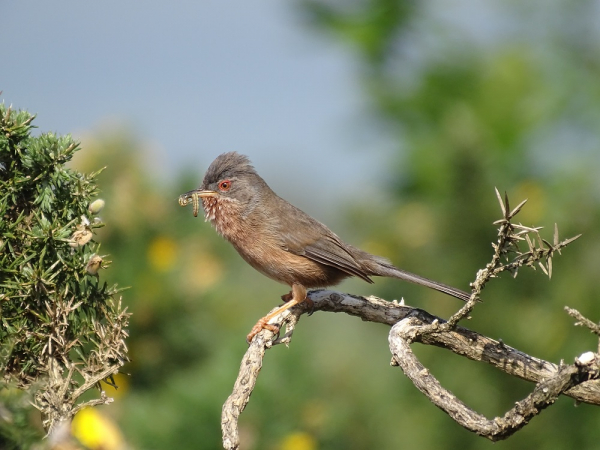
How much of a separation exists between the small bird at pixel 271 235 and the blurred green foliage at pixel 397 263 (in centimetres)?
56

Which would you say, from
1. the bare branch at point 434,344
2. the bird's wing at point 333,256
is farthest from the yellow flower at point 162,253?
the bare branch at point 434,344

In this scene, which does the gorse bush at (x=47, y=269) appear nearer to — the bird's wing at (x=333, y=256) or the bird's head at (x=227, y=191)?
the bird's wing at (x=333, y=256)

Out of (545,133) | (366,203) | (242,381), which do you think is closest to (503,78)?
(545,133)

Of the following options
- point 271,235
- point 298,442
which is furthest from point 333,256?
point 298,442

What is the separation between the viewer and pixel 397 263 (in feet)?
22.9

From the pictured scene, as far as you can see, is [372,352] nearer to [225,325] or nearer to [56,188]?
[225,325]

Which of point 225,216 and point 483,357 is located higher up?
point 225,216

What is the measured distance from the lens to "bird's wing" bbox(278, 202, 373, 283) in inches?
205

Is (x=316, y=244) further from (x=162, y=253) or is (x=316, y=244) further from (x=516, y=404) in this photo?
(x=516, y=404)

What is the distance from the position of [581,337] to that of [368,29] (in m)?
4.90

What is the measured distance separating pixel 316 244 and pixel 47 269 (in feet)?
10.8

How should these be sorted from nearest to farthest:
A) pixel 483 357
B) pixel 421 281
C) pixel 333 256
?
pixel 483 357, pixel 421 281, pixel 333 256

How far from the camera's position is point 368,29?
30.1ft

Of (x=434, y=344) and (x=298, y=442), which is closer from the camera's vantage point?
(x=434, y=344)
